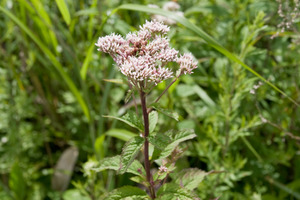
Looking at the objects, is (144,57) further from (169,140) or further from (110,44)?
(169,140)

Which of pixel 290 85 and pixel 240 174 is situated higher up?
pixel 290 85

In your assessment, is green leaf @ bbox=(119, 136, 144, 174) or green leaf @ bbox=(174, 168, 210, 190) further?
green leaf @ bbox=(174, 168, 210, 190)

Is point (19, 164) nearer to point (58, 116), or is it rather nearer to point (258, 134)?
point (58, 116)

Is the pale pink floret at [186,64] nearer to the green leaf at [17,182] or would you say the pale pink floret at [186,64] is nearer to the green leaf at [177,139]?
the green leaf at [177,139]

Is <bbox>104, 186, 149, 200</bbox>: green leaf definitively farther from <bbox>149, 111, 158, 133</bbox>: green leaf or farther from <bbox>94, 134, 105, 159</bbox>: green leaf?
<bbox>94, 134, 105, 159</bbox>: green leaf

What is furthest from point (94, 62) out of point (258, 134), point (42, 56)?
point (258, 134)

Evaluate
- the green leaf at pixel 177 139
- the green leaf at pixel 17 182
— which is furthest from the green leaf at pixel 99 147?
the green leaf at pixel 177 139

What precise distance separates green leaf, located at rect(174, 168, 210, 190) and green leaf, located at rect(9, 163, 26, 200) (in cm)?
138

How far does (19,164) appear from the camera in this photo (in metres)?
2.40

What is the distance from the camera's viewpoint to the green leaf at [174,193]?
112 cm

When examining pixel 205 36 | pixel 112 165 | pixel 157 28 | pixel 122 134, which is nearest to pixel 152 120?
pixel 112 165

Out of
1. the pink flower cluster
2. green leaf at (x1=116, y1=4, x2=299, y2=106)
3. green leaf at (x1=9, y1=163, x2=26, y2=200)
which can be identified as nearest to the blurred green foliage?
green leaf at (x1=9, y1=163, x2=26, y2=200)

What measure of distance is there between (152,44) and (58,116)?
6.31 ft

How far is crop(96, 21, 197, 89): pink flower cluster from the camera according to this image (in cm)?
102
